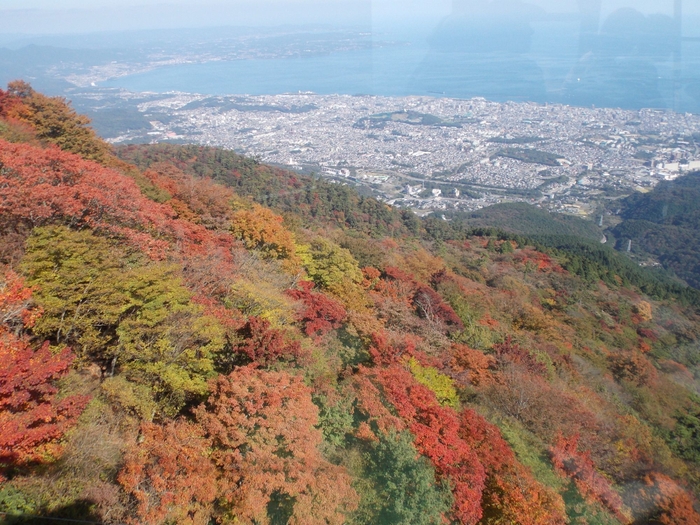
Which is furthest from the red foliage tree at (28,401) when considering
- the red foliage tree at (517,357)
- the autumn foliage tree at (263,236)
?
the red foliage tree at (517,357)

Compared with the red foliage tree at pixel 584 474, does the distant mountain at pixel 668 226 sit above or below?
below

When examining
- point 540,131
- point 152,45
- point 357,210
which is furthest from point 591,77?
point 152,45

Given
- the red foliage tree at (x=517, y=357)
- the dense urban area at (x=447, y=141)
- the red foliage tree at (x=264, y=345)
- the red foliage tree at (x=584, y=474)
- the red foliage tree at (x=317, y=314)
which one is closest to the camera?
the red foliage tree at (x=584, y=474)

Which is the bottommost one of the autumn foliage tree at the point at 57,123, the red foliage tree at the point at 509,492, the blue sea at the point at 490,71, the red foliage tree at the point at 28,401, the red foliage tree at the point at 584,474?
the red foliage tree at the point at 584,474

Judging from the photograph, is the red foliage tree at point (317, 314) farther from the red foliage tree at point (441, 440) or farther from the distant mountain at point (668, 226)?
the distant mountain at point (668, 226)

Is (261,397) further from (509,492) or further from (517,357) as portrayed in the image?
(517,357)

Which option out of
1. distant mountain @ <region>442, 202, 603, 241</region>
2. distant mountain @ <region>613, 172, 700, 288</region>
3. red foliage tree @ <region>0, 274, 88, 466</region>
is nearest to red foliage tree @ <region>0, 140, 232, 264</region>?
red foliage tree @ <region>0, 274, 88, 466</region>

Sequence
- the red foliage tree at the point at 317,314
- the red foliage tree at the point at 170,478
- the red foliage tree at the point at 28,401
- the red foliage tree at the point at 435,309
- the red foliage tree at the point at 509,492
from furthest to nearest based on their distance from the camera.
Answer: the red foliage tree at the point at 435,309 < the red foliage tree at the point at 317,314 < the red foliage tree at the point at 509,492 < the red foliage tree at the point at 170,478 < the red foliage tree at the point at 28,401

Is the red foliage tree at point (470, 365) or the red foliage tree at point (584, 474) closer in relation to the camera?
the red foliage tree at point (584, 474)

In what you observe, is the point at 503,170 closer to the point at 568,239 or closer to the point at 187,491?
the point at 568,239
